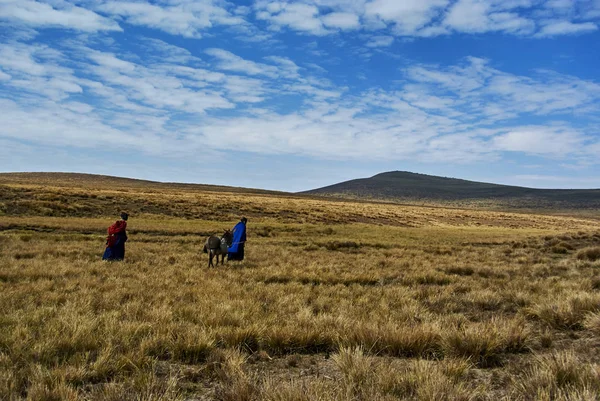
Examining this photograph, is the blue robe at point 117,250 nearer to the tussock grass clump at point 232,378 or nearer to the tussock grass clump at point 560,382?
the tussock grass clump at point 232,378

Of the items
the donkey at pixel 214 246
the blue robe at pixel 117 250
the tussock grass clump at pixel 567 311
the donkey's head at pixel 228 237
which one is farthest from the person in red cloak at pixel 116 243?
the tussock grass clump at pixel 567 311

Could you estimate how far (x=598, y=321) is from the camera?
649 cm

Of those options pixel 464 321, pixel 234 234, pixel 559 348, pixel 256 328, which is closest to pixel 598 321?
pixel 559 348

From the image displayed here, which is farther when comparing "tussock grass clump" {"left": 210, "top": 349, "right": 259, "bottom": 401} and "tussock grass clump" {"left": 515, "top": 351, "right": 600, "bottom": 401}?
"tussock grass clump" {"left": 210, "top": 349, "right": 259, "bottom": 401}

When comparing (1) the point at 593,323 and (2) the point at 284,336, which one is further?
(1) the point at 593,323

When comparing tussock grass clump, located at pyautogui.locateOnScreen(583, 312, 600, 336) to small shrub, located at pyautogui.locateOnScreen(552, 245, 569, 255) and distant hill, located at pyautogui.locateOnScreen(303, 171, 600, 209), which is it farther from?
distant hill, located at pyautogui.locateOnScreen(303, 171, 600, 209)

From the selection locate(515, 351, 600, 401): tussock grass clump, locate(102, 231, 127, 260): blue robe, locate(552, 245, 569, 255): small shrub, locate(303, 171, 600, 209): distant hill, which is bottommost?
locate(552, 245, 569, 255): small shrub

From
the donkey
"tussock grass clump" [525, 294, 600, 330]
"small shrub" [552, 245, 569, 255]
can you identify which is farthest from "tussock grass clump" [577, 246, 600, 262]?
the donkey

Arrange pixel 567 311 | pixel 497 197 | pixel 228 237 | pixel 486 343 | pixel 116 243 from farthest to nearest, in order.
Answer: pixel 497 197 → pixel 228 237 → pixel 116 243 → pixel 567 311 → pixel 486 343

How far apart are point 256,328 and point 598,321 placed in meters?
5.24

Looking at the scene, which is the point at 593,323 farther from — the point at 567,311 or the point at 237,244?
the point at 237,244

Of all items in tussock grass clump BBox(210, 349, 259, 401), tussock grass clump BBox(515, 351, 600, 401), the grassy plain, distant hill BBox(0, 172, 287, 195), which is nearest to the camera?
tussock grass clump BBox(515, 351, 600, 401)


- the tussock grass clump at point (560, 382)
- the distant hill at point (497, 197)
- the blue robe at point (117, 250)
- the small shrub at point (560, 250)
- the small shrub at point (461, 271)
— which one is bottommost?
the small shrub at point (560, 250)

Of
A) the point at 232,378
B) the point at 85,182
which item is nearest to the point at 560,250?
the point at 232,378
